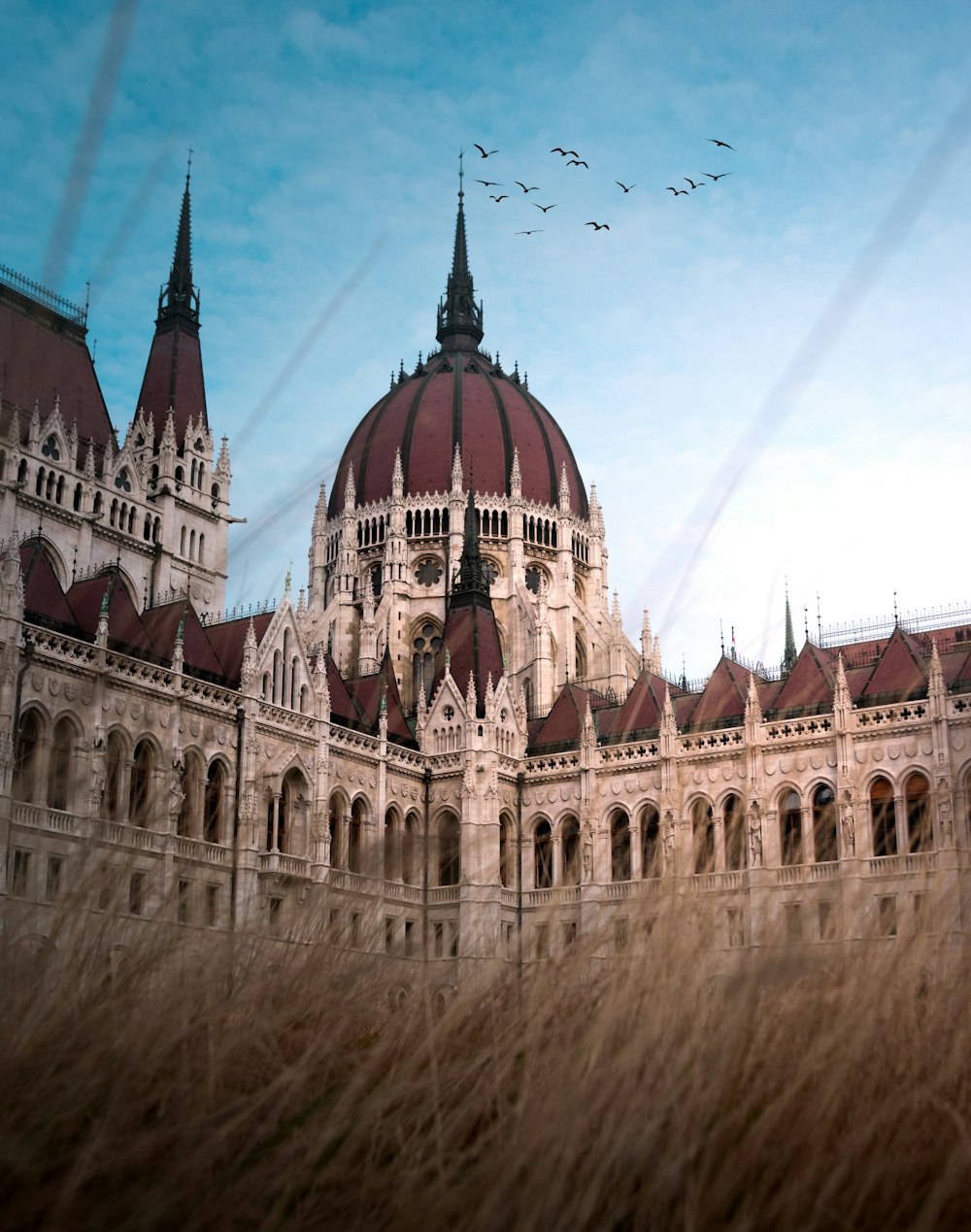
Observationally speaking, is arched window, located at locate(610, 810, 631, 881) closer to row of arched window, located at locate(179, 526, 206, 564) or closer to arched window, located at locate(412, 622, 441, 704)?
arched window, located at locate(412, 622, 441, 704)

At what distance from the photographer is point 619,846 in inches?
1940

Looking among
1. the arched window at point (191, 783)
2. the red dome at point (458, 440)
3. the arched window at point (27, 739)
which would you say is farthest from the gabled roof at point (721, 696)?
the red dome at point (458, 440)

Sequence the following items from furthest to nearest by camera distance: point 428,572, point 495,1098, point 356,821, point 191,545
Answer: point 428,572 → point 191,545 → point 356,821 → point 495,1098

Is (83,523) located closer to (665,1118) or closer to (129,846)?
(129,846)

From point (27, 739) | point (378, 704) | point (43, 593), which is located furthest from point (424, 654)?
point (27, 739)

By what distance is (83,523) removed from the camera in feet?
159

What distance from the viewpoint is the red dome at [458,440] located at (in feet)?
239

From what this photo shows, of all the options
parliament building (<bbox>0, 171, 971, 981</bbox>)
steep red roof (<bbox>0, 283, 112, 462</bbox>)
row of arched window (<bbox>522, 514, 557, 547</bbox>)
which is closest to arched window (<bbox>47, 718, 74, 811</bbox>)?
parliament building (<bbox>0, 171, 971, 981</bbox>)

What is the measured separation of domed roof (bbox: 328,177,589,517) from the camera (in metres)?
72.8

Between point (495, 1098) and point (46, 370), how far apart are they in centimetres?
4586

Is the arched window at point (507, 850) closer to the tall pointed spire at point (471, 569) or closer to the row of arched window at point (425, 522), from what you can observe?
the tall pointed spire at point (471, 569)

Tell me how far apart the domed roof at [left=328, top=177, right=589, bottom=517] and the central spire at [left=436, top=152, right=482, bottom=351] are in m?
7.00

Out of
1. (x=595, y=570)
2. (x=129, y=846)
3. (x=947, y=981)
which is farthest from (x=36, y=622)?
(x=595, y=570)

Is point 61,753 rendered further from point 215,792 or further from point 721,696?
point 721,696
